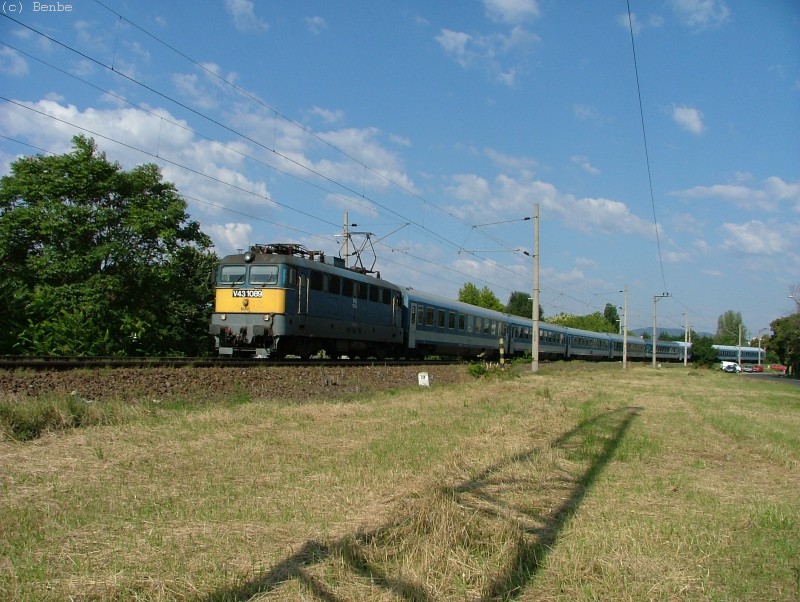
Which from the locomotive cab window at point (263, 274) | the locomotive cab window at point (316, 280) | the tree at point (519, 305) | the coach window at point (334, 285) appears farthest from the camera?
the tree at point (519, 305)

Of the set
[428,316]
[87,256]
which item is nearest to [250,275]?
[87,256]

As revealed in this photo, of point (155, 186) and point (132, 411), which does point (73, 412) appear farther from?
point (155, 186)

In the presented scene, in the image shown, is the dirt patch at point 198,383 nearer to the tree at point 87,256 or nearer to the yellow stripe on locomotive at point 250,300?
the yellow stripe on locomotive at point 250,300

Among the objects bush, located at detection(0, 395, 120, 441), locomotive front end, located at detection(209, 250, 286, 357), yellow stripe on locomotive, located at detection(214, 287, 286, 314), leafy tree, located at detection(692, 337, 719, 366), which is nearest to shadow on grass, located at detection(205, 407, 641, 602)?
bush, located at detection(0, 395, 120, 441)

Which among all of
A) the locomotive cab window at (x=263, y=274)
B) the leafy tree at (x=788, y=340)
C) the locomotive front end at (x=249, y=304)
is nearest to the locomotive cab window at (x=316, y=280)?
the locomotive cab window at (x=263, y=274)

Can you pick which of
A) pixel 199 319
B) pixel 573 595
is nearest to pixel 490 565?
pixel 573 595

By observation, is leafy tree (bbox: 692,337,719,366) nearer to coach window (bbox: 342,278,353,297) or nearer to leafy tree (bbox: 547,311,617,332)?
leafy tree (bbox: 547,311,617,332)

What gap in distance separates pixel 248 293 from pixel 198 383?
21.9ft

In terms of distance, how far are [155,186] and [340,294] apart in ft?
39.9

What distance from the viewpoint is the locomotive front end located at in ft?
62.7

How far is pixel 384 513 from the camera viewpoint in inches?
210

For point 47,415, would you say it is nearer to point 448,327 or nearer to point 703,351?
point 448,327

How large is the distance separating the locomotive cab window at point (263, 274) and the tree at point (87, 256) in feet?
26.2

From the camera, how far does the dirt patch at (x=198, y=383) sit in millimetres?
11117
